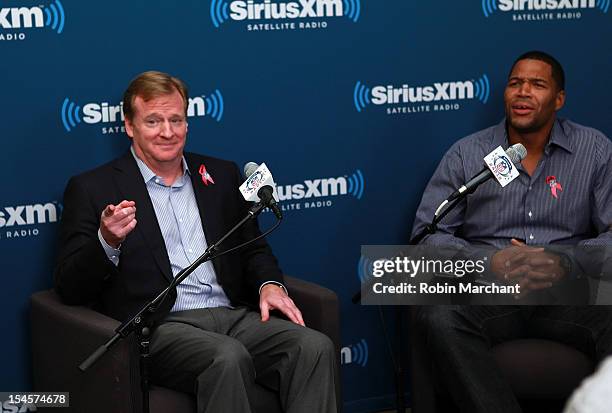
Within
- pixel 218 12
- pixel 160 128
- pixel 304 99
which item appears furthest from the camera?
pixel 304 99

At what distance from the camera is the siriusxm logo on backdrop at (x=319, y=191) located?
13.0ft

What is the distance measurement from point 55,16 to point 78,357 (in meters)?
1.29

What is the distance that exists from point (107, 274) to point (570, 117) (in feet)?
8.08

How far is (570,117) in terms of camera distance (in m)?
Answer: 4.41

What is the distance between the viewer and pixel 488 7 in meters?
4.21

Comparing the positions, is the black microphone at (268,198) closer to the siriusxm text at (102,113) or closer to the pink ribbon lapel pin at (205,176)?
the pink ribbon lapel pin at (205,176)

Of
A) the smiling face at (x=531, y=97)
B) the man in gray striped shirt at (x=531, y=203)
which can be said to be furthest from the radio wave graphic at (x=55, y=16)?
the smiling face at (x=531, y=97)

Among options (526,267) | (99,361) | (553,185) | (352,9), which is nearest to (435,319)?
(526,267)

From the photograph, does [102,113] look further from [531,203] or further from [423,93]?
[531,203]

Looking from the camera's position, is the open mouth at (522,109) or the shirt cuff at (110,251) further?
the open mouth at (522,109)

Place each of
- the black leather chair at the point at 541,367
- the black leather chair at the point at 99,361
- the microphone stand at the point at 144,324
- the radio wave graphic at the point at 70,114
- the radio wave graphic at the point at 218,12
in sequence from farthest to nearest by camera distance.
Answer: the radio wave graphic at the point at 218,12 → the radio wave graphic at the point at 70,114 → the black leather chair at the point at 541,367 → the black leather chair at the point at 99,361 → the microphone stand at the point at 144,324

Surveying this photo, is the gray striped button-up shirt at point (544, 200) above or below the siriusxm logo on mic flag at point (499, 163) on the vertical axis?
below

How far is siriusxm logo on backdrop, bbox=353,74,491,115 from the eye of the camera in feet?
13.3

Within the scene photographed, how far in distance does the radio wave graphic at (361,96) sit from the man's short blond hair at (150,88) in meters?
0.94
